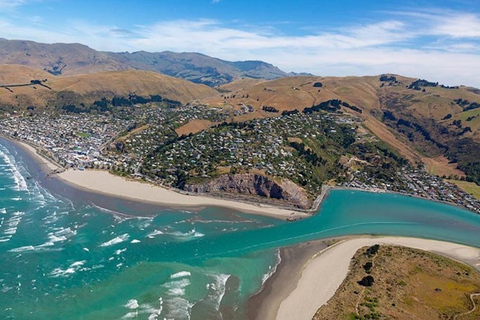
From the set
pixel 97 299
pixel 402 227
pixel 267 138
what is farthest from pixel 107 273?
pixel 267 138

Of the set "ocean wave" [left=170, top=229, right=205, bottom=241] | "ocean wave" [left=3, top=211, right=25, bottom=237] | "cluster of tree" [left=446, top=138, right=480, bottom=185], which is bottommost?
"ocean wave" [left=170, top=229, right=205, bottom=241]

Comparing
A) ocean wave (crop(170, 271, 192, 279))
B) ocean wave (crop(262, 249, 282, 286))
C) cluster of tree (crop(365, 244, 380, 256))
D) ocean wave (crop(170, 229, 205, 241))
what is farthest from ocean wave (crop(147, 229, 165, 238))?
cluster of tree (crop(365, 244, 380, 256))

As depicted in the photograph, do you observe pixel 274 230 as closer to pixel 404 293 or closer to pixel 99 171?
pixel 404 293

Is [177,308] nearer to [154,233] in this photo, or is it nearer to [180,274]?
[180,274]

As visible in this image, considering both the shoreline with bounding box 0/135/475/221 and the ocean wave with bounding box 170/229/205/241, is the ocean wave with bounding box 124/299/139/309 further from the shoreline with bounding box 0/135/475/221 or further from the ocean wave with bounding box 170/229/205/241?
the shoreline with bounding box 0/135/475/221

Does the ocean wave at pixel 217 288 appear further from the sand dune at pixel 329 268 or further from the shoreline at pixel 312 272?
the sand dune at pixel 329 268

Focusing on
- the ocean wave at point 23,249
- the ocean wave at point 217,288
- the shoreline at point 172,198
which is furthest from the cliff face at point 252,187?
the ocean wave at point 23,249
